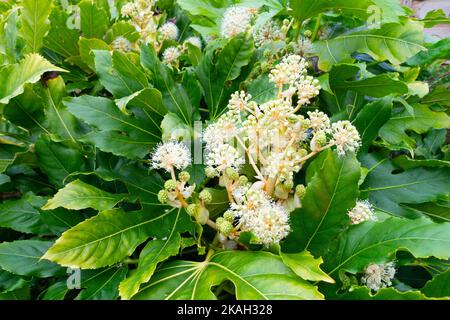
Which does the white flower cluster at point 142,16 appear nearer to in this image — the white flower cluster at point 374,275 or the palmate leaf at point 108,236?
the palmate leaf at point 108,236

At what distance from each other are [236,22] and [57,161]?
0.49m

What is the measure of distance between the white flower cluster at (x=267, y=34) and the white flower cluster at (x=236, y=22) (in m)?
0.04

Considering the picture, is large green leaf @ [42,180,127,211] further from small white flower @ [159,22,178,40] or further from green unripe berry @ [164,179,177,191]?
small white flower @ [159,22,178,40]

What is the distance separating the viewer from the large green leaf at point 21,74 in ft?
2.48

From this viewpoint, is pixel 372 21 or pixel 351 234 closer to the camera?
pixel 351 234

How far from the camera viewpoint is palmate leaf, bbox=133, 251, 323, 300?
1.91ft

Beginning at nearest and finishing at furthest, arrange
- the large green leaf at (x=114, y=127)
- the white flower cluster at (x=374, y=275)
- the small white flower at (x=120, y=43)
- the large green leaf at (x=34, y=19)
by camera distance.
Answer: the white flower cluster at (x=374, y=275) → the large green leaf at (x=114, y=127) → the large green leaf at (x=34, y=19) → the small white flower at (x=120, y=43)

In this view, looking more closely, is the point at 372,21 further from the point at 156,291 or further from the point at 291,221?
the point at 156,291

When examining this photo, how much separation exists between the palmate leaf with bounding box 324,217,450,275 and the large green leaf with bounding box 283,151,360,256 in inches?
0.9

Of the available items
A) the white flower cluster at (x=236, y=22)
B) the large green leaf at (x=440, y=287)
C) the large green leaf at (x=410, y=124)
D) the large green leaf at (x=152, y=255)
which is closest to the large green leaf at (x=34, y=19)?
the white flower cluster at (x=236, y=22)

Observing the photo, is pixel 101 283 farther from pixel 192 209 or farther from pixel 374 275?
pixel 374 275
